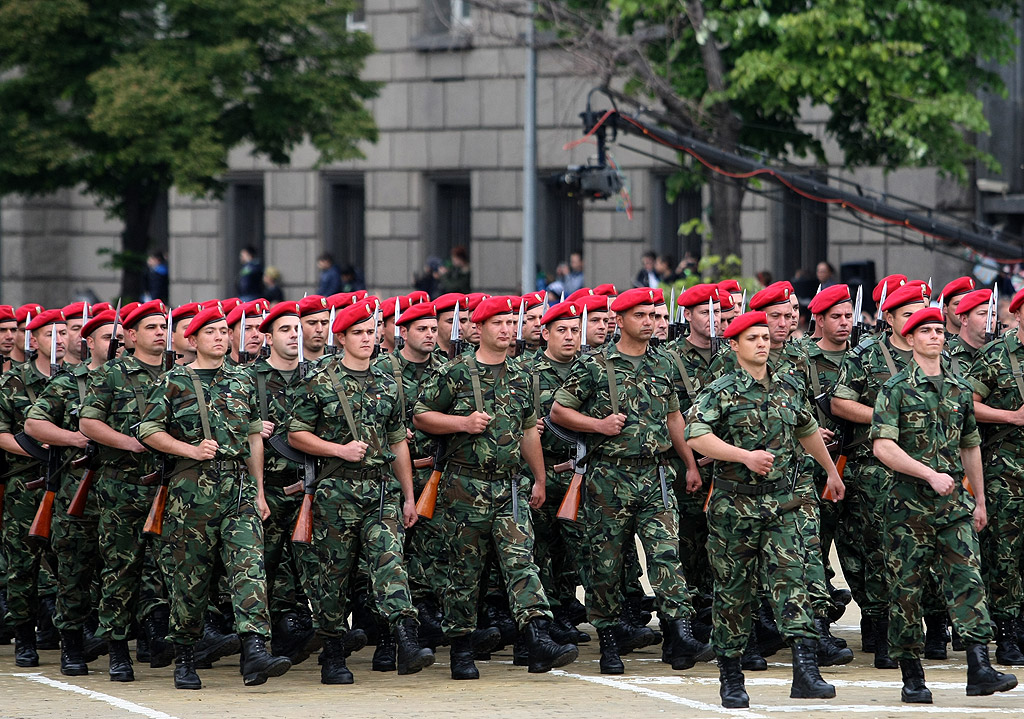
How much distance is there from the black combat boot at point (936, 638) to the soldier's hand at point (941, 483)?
159 centimetres

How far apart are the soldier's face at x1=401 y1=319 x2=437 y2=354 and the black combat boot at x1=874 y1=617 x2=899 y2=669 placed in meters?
3.06

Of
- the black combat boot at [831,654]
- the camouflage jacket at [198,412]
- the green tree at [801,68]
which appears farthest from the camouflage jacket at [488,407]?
the green tree at [801,68]

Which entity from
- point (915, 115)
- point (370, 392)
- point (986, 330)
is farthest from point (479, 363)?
point (915, 115)

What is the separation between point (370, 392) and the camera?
409 inches

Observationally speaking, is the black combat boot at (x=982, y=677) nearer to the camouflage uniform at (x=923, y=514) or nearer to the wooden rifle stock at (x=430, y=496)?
the camouflage uniform at (x=923, y=514)

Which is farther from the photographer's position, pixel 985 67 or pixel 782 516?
pixel 985 67

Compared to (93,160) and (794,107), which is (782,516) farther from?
(93,160)

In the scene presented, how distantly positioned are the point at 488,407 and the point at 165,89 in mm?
13620

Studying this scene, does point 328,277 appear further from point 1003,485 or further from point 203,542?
point 1003,485

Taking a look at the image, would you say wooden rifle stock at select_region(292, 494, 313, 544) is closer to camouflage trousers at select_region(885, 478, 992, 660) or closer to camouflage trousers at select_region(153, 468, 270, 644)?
camouflage trousers at select_region(153, 468, 270, 644)

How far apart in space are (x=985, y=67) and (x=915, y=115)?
4513 millimetres

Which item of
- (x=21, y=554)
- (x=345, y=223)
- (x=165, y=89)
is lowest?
(x=21, y=554)

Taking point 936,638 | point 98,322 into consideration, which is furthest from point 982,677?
point 98,322

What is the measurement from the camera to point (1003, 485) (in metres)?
10.6
